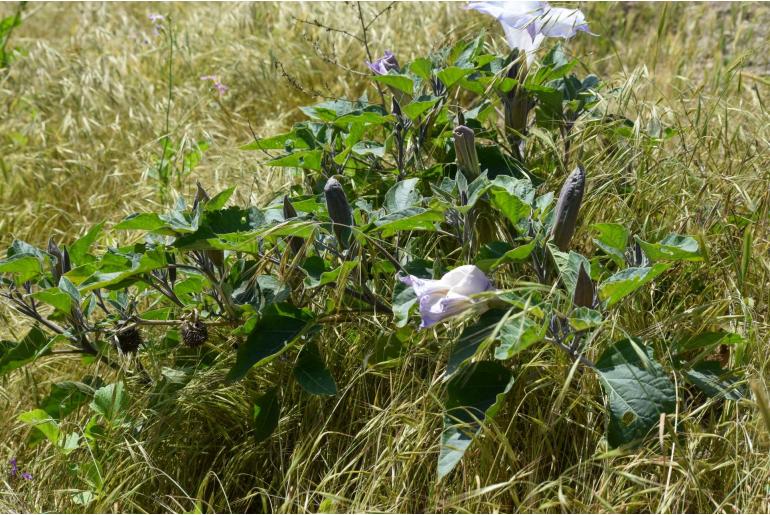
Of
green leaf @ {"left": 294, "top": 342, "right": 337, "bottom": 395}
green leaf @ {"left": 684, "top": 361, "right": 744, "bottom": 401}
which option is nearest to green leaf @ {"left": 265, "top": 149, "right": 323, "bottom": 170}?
green leaf @ {"left": 294, "top": 342, "right": 337, "bottom": 395}

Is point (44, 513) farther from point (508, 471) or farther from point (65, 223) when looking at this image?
point (65, 223)

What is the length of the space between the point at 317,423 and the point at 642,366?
28.5 inches

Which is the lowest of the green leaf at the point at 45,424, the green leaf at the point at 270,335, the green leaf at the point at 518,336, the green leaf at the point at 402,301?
the green leaf at the point at 45,424

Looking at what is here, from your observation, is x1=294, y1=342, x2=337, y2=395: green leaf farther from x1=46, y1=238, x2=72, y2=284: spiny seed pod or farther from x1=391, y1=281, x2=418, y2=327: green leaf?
x1=46, y1=238, x2=72, y2=284: spiny seed pod

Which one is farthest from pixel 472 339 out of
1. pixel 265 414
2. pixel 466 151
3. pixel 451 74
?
pixel 451 74

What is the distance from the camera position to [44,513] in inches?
70.2

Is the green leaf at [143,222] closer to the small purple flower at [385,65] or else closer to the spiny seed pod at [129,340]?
the spiny seed pod at [129,340]

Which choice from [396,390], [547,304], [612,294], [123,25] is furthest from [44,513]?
[123,25]

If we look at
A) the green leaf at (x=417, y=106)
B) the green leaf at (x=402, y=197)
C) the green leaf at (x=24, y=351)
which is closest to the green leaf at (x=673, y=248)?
the green leaf at (x=402, y=197)

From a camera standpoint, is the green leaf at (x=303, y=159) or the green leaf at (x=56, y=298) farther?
the green leaf at (x=303, y=159)

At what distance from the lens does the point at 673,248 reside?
1.50m

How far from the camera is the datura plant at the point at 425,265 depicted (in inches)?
59.4

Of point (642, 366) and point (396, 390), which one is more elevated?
point (642, 366)

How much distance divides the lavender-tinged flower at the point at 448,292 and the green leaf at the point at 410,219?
12cm
